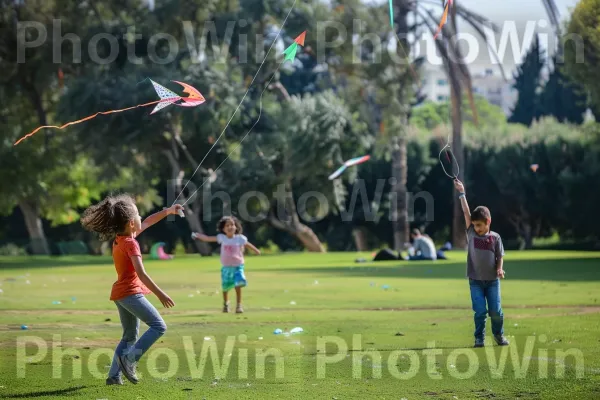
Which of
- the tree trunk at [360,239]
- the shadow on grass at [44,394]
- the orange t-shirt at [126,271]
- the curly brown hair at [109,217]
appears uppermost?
the curly brown hair at [109,217]

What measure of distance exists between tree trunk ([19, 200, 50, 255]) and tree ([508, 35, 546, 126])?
3844 centimetres

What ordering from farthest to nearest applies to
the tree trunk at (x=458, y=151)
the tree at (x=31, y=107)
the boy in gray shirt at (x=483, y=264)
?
the tree at (x=31, y=107), the tree trunk at (x=458, y=151), the boy in gray shirt at (x=483, y=264)

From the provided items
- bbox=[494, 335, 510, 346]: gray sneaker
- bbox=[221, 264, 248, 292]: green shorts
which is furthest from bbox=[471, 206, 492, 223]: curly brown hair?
bbox=[221, 264, 248, 292]: green shorts

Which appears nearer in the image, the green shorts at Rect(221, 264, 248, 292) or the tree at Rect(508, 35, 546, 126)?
the green shorts at Rect(221, 264, 248, 292)

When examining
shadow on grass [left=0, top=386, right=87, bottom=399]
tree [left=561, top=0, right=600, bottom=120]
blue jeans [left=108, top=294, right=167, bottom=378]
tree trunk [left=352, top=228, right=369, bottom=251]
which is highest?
tree [left=561, top=0, right=600, bottom=120]

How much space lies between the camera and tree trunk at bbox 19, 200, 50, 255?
190 ft

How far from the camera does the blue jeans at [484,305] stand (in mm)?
12438

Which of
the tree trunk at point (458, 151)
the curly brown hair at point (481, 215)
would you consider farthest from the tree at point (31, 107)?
the curly brown hair at point (481, 215)

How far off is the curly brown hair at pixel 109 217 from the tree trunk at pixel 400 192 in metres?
40.8

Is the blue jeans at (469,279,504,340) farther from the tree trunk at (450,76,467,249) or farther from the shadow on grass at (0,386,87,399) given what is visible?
the tree trunk at (450,76,467,249)

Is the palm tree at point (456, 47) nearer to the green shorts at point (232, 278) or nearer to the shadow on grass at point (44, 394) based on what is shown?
the green shorts at point (232, 278)

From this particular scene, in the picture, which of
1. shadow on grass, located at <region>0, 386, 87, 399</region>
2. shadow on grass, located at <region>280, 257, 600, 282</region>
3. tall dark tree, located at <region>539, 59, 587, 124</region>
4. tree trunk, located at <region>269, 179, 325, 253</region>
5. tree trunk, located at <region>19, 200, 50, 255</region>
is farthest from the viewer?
tall dark tree, located at <region>539, 59, 587, 124</region>

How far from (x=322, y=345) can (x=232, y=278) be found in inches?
229

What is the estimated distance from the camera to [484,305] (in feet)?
41.6
